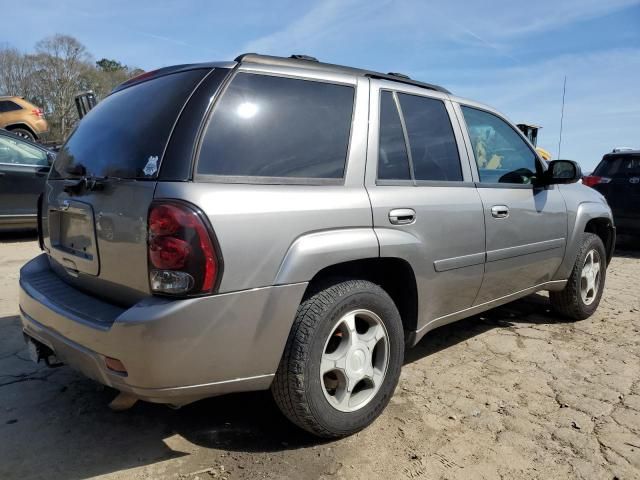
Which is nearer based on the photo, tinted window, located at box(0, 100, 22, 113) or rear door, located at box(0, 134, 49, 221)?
rear door, located at box(0, 134, 49, 221)

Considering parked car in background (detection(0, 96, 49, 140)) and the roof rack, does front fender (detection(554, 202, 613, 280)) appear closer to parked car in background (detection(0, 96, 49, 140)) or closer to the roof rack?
the roof rack

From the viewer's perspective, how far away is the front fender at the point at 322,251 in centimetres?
217

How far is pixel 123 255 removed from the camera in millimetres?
2109

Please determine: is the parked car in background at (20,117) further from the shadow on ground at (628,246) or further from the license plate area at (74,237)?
the shadow on ground at (628,246)

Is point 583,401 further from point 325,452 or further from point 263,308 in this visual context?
point 263,308

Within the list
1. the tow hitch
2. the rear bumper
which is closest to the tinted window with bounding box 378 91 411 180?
the rear bumper

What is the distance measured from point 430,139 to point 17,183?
20.8 feet

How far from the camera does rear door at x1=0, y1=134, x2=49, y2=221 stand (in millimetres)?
7082

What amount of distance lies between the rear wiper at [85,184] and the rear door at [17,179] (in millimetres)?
5312

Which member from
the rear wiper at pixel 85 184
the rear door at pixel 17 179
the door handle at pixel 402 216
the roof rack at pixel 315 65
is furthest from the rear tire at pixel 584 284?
the rear door at pixel 17 179

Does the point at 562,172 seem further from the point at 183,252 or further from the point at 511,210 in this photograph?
the point at 183,252

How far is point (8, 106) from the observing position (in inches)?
581

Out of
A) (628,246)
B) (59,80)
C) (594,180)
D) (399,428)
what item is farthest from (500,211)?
(59,80)

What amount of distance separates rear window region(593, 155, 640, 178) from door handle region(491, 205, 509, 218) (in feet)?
19.9
